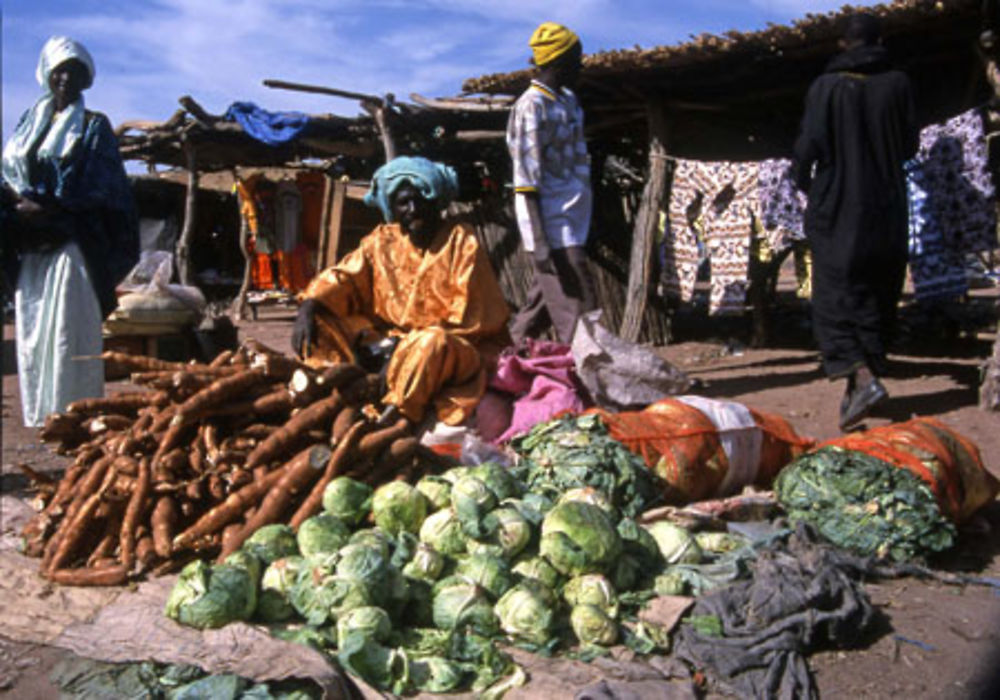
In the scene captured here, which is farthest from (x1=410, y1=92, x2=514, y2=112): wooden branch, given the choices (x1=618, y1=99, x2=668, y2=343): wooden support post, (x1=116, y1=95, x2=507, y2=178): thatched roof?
(x1=618, y1=99, x2=668, y2=343): wooden support post

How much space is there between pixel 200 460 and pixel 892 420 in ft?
14.1

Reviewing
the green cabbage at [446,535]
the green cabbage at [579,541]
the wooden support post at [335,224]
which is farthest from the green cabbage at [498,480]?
the wooden support post at [335,224]

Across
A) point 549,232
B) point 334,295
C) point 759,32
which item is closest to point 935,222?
point 759,32

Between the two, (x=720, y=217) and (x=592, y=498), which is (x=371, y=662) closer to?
(x=592, y=498)

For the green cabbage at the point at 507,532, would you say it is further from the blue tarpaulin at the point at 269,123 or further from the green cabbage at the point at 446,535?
the blue tarpaulin at the point at 269,123

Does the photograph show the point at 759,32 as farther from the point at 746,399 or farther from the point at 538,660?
the point at 538,660

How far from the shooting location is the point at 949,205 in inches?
263

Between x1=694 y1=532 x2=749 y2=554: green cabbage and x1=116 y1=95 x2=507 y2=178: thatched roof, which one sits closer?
x1=694 y1=532 x2=749 y2=554: green cabbage

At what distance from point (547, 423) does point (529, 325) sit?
7.09ft

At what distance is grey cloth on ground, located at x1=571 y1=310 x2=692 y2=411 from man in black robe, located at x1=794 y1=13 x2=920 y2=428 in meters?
1.30

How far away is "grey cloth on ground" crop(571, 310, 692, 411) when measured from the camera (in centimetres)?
486

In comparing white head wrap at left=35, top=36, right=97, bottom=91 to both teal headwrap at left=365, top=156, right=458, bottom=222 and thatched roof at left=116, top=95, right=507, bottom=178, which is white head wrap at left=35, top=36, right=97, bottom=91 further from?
thatched roof at left=116, top=95, right=507, bottom=178

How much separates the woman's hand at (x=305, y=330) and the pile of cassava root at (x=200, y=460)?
584mm

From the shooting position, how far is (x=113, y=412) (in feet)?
13.1
